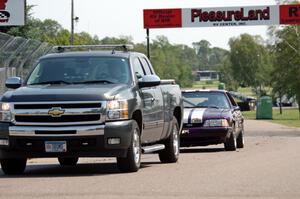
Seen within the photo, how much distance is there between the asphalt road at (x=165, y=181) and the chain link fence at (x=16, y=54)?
826 centimetres

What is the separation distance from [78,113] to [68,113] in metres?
0.14

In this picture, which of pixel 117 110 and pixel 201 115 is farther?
pixel 201 115

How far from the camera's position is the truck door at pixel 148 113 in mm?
14414

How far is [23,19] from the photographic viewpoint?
3525cm

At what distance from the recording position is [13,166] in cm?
1383

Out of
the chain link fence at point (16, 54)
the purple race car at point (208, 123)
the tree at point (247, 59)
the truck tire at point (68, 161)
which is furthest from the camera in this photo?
the tree at point (247, 59)

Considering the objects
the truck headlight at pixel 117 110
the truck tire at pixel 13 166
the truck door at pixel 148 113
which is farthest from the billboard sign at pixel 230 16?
the truck headlight at pixel 117 110

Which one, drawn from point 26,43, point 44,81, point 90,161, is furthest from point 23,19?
point 44,81

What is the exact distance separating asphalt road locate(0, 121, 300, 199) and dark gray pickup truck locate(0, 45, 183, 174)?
37cm

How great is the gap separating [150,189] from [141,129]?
9.80ft

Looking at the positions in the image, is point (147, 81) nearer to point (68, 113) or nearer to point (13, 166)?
point (68, 113)

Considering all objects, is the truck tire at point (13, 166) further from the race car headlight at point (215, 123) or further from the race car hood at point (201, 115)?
the race car headlight at point (215, 123)

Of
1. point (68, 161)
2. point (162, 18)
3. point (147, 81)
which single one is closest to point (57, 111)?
point (147, 81)

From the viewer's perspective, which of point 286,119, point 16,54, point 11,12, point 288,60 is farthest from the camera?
point 288,60
